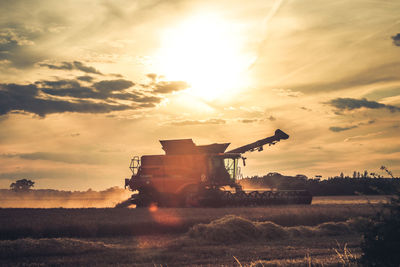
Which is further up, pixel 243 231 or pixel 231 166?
pixel 231 166

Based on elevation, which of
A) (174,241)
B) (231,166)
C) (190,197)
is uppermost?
(231,166)

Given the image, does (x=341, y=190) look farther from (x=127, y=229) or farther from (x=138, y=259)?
(x=138, y=259)

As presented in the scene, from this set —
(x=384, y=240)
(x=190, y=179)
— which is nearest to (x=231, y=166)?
(x=190, y=179)

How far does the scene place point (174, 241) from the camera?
15.4 meters

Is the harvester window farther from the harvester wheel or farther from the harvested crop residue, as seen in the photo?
the harvested crop residue

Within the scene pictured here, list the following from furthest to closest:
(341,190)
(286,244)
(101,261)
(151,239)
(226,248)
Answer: (341,190), (151,239), (286,244), (226,248), (101,261)

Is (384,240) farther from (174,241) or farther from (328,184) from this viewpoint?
(328,184)

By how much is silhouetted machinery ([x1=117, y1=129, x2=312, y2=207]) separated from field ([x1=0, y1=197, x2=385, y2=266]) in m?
8.06

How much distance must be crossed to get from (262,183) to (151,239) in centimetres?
4197

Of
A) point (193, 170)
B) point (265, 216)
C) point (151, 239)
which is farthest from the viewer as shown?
point (193, 170)

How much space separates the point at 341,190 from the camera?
52.2 meters

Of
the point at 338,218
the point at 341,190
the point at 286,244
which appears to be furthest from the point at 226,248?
the point at 341,190

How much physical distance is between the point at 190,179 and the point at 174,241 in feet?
47.2

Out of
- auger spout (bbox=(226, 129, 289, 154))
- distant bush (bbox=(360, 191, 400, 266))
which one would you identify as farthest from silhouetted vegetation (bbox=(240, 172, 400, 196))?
distant bush (bbox=(360, 191, 400, 266))
